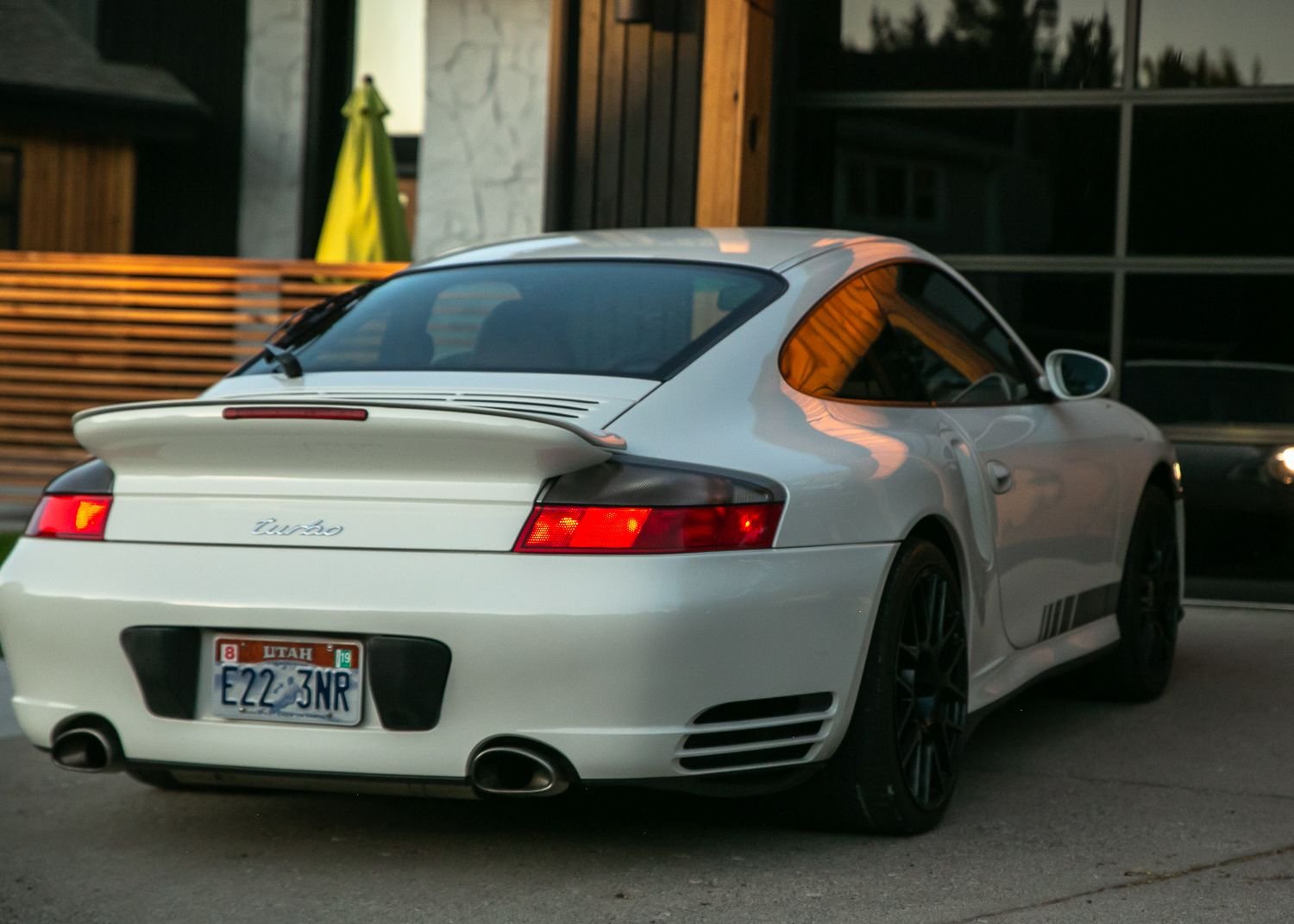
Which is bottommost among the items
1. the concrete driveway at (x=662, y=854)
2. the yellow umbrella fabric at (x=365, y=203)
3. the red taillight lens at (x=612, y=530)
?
the concrete driveway at (x=662, y=854)

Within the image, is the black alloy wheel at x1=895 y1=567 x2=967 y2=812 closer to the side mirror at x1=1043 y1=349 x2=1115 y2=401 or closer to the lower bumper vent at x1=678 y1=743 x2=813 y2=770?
the lower bumper vent at x1=678 y1=743 x2=813 y2=770

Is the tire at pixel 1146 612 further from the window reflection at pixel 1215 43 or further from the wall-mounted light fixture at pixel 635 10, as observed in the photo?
the wall-mounted light fixture at pixel 635 10

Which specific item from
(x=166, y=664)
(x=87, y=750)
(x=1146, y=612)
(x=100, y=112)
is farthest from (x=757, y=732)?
(x=100, y=112)

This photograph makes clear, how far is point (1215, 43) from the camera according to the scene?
28.9 feet

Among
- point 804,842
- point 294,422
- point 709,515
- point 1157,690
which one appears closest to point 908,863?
point 804,842

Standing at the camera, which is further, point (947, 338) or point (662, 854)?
point (947, 338)

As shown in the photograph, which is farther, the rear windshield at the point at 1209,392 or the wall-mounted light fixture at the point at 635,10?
the wall-mounted light fixture at the point at 635,10

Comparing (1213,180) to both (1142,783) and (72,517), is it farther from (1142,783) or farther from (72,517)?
(72,517)

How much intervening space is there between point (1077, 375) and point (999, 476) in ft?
3.31

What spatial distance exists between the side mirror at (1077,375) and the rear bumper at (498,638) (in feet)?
5.92

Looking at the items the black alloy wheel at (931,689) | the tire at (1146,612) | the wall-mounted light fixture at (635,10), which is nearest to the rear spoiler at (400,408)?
the black alloy wheel at (931,689)

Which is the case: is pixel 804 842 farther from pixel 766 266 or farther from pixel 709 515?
pixel 766 266

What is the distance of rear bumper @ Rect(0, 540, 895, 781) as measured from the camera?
3416mm

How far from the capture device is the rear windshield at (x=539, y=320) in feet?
13.5
